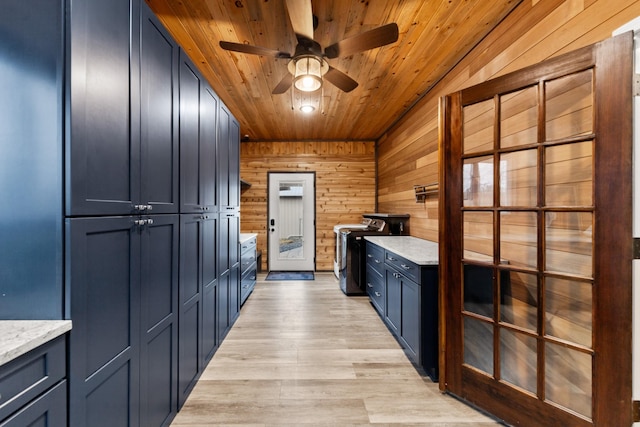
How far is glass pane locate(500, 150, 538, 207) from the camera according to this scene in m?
1.55

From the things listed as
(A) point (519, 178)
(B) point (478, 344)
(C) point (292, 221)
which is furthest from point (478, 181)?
(C) point (292, 221)

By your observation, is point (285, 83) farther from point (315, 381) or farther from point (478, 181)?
point (315, 381)

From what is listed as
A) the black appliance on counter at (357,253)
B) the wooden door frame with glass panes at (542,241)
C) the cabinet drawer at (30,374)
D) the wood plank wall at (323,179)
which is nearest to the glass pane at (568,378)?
the wooden door frame with glass panes at (542,241)

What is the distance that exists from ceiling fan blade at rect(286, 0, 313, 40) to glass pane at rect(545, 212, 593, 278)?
1.82 metres

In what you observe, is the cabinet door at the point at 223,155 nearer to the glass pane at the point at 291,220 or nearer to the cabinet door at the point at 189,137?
the cabinet door at the point at 189,137

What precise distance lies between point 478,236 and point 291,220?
162 inches

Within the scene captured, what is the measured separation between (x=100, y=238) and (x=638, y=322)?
2363mm

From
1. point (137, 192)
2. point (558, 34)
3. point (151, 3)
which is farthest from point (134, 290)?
point (558, 34)

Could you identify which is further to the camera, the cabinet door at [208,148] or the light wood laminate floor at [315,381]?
the cabinet door at [208,148]

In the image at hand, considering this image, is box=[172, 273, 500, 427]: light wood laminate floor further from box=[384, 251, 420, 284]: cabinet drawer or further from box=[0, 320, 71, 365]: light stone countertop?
box=[0, 320, 71, 365]: light stone countertop

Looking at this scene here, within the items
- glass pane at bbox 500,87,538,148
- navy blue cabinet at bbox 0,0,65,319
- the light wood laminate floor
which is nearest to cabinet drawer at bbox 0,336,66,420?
navy blue cabinet at bbox 0,0,65,319

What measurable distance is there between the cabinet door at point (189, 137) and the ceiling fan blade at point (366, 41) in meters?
Answer: 1.00

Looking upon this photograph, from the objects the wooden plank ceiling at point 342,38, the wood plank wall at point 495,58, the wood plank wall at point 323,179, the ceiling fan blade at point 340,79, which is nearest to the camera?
the wood plank wall at point 495,58

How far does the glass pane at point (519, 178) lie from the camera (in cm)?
155
